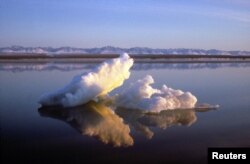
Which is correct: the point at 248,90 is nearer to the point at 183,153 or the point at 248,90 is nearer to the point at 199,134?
the point at 199,134

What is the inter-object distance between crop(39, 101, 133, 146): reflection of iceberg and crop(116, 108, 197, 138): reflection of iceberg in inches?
3.7

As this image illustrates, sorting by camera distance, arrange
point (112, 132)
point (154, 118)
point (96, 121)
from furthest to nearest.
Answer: point (154, 118)
point (96, 121)
point (112, 132)

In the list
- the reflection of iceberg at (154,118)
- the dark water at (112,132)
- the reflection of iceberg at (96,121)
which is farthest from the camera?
the reflection of iceberg at (154,118)

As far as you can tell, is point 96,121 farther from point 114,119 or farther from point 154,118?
point 154,118

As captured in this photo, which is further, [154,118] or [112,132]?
[154,118]

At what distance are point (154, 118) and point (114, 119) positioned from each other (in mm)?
350

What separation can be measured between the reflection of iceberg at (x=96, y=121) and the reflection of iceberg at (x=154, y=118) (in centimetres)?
9

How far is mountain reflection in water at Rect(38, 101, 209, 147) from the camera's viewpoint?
2736 mm

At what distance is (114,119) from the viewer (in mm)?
3195

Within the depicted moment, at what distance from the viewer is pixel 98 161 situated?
7.23 feet

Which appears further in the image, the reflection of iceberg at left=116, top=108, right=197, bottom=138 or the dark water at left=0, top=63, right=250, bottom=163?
the reflection of iceberg at left=116, top=108, right=197, bottom=138

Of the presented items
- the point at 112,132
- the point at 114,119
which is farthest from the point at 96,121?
the point at 112,132

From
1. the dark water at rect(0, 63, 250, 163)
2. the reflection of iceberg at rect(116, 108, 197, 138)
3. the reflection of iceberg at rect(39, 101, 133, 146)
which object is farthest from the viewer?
the reflection of iceberg at rect(116, 108, 197, 138)

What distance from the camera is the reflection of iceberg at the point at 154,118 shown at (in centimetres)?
301
